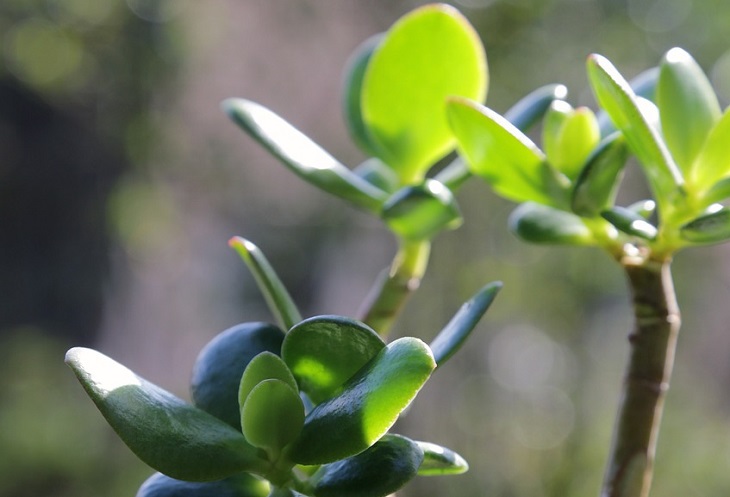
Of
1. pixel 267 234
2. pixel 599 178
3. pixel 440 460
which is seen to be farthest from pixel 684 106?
pixel 267 234

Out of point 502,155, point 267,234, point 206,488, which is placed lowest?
point 206,488

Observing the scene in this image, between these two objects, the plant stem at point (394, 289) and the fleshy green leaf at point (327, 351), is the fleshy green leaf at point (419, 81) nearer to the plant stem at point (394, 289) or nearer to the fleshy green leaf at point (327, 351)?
the plant stem at point (394, 289)

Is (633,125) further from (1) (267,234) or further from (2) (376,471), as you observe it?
(1) (267,234)

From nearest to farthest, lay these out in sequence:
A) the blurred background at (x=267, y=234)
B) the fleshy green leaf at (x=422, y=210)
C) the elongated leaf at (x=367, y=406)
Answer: the elongated leaf at (x=367, y=406)
the fleshy green leaf at (x=422, y=210)
the blurred background at (x=267, y=234)

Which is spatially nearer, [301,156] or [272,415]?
[272,415]

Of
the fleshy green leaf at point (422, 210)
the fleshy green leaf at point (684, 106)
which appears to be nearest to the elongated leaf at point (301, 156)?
the fleshy green leaf at point (422, 210)

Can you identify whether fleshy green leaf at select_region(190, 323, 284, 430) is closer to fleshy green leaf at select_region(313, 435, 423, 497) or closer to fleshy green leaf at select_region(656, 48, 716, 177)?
fleshy green leaf at select_region(313, 435, 423, 497)
